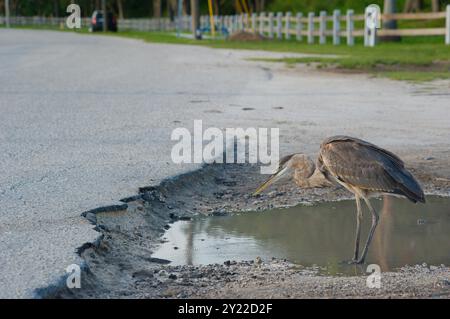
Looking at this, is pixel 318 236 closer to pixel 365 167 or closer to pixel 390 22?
pixel 365 167

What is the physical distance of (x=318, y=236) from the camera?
754cm

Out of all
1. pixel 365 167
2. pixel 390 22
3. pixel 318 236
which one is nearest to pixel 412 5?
pixel 390 22

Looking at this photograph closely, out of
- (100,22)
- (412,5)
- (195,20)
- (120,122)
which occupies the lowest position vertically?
(100,22)

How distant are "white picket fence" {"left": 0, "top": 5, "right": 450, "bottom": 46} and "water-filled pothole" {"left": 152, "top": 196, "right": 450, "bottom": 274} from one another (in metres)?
23.6

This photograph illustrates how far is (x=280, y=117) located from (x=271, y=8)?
6318 centimetres

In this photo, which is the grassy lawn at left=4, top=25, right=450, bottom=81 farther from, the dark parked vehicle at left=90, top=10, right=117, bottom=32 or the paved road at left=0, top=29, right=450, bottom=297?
the dark parked vehicle at left=90, top=10, right=117, bottom=32

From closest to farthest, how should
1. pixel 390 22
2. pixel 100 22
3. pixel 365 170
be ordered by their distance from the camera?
pixel 365 170 → pixel 390 22 → pixel 100 22

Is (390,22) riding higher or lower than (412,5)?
higher

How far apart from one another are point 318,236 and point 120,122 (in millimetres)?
Answer: 6074

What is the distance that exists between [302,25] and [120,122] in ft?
111

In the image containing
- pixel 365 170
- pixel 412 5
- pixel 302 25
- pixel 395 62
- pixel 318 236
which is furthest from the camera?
pixel 412 5

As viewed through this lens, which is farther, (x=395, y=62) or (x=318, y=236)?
(x=395, y=62)

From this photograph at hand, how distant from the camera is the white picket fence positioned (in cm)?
3390

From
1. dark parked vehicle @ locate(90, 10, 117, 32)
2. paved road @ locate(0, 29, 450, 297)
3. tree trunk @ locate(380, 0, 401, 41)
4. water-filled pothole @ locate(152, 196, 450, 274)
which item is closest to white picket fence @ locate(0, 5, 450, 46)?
tree trunk @ locate(380, 0, 401, 41)
